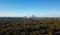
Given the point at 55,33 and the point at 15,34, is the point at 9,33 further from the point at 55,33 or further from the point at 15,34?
the point at 55,33

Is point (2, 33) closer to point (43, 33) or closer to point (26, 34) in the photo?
point (26, 34)

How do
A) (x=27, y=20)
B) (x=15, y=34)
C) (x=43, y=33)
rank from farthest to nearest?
1. (x=27, y=20)
2. (x=43, y=33)
3. (x=15, y=34)

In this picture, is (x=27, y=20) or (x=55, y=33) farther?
(x=27, y=20)

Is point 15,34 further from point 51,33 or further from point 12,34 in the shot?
point 51,33

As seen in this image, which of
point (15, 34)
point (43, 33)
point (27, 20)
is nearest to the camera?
point (15, 34)

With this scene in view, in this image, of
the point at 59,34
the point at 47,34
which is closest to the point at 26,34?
the point at 47,34

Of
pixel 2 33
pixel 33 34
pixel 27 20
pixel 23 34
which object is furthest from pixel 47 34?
pixel 27 20

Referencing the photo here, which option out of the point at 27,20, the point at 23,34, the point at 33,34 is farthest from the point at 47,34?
the point at 27,20
